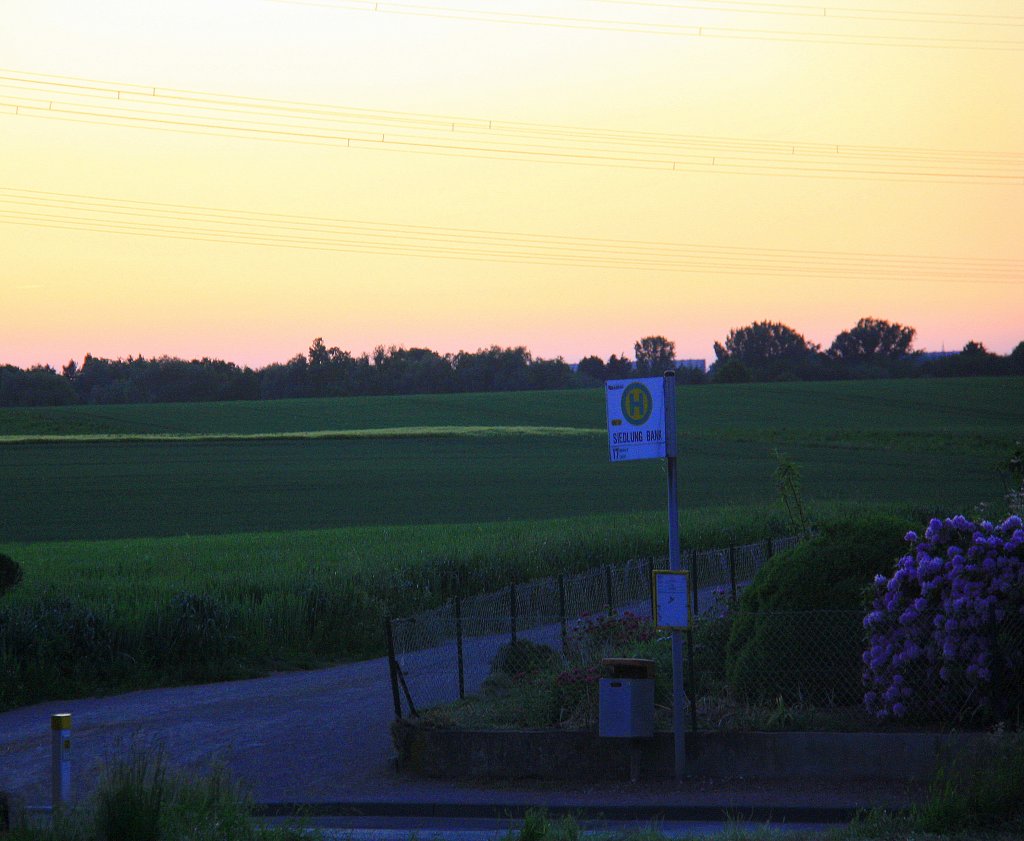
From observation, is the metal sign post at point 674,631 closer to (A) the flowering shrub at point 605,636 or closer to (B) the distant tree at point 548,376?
(A) the flowering shrub at point 605,636

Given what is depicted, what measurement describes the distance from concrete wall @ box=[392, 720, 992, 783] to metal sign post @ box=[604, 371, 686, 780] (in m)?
0.33

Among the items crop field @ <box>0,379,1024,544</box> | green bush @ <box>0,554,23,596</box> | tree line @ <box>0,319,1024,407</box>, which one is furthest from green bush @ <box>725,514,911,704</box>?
tree line @ <box>0,319,1024,407</box>

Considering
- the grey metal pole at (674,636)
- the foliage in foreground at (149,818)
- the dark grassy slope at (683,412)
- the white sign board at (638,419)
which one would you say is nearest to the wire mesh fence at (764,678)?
the grey metal pole at (674,636)

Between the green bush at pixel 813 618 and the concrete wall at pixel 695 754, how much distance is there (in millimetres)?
906

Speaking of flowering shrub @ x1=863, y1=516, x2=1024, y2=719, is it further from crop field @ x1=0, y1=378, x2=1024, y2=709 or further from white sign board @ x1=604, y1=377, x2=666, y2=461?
crop field @ x1=0, y1=378, x2=1024, y2=709

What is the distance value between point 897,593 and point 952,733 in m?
1.41

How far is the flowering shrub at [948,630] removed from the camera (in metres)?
10.9

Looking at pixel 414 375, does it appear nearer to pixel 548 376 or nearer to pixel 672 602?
pixel 548 376

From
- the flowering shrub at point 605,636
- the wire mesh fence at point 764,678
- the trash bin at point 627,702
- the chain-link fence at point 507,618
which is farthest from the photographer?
the chain-link fence at point 507,618

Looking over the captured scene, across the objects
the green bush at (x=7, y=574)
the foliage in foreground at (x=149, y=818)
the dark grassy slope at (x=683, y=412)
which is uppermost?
the dark grassy slope at (x=683, y=412)

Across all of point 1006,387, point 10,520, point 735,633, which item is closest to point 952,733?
point 735,633

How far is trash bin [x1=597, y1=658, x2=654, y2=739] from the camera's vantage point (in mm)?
11180

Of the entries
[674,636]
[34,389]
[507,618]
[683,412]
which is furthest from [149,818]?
[34,389]

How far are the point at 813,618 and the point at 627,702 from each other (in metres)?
2.19
